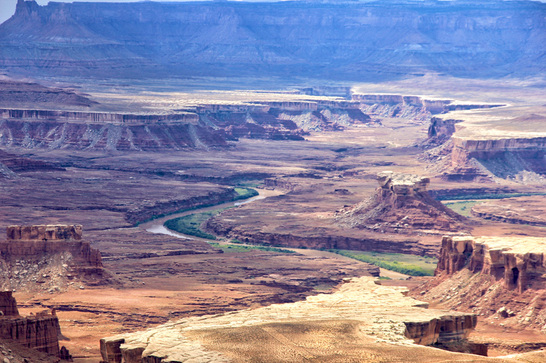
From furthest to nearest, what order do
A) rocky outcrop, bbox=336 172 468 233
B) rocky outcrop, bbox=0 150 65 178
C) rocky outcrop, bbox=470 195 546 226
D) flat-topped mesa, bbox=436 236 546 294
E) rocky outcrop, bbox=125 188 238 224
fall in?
rocky outcrop, bbox=0 150 65 178
rocky outcrop, bbox=125 188 238 224
rocky outcrop, bbox=470 195 546 226
rocky outcrop, bbox=336 172 468 233
flat-topped mesa, bbox=436 236 546 294

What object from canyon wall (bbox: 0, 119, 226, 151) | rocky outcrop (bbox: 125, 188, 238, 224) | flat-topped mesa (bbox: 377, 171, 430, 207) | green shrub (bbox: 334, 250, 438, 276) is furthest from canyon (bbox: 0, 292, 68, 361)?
canyon wall (bbox: 0, 119, 226, 151)

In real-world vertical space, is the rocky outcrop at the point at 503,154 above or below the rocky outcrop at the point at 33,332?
above

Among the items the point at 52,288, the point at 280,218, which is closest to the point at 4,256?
the point at 52,288

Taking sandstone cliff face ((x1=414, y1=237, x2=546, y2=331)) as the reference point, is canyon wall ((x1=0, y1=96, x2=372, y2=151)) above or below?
above

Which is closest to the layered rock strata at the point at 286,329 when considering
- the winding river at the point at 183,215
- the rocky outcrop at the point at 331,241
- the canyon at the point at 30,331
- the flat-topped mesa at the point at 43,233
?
the canyon at the point at 30,331

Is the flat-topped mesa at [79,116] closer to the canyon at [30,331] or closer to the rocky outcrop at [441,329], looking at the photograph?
the canyon at [30,331]

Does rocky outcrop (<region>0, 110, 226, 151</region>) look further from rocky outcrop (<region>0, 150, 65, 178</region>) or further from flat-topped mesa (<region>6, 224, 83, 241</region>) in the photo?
flat-topped mesa (<region>6, 224, 83, 241</region>)

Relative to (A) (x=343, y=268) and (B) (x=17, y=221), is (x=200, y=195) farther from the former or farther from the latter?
(A) (x=343, y=268)
